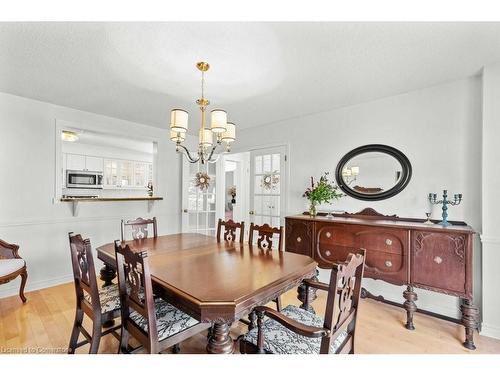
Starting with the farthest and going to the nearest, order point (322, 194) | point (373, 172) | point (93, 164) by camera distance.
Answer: point (93, 164) → point (322, 194) → point (373, 172)

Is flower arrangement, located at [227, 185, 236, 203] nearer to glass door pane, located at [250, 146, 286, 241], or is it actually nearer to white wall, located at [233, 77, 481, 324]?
glass door pane, located at [250, 146, 286, 241]

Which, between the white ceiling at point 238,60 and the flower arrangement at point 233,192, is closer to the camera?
the white ceiling at point 238,60

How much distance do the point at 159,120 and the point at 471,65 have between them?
A: 3.70 m

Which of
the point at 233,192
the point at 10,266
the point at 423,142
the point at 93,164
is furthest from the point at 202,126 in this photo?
the point at 93,164

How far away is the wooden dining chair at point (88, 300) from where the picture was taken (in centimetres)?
157

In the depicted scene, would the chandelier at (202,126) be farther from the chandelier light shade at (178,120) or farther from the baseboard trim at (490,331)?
the baseboard trim at (490,331)

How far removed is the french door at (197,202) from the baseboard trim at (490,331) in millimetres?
3767

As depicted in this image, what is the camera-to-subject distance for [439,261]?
2129 millimetres

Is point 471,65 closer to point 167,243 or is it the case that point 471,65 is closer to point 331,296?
point 331,296

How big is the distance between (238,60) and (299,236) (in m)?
2.03

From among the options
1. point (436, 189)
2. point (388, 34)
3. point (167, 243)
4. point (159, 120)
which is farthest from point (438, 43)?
point (159, 120)

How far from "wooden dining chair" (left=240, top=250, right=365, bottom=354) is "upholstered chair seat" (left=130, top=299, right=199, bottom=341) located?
38cm

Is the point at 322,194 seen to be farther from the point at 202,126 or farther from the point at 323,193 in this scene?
the point at 202,126

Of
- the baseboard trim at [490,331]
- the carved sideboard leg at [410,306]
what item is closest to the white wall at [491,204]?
the baseboard trim at [490,331]
